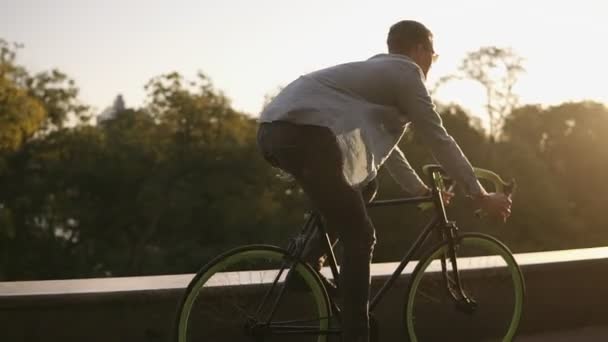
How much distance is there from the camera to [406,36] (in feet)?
12.5

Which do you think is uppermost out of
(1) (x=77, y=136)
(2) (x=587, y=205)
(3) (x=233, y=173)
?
(1) (x=77, y=136)

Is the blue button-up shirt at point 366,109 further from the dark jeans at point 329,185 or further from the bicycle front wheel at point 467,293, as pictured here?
the bicycle front wheel at point 467,293

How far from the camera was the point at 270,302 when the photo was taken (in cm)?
372

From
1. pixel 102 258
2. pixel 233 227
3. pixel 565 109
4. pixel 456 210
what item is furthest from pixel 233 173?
pixel 565 109

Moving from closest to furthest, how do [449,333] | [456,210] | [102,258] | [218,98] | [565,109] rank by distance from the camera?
[449,333]
[456,210]
[102,258]
[218,98]
[565,109]

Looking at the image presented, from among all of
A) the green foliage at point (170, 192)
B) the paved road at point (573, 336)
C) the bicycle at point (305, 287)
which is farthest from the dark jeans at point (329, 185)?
the green foliage at point (170, 192)

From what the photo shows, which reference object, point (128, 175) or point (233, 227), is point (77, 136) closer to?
point (128, 175)

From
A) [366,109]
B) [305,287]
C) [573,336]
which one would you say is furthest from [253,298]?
[573,336]

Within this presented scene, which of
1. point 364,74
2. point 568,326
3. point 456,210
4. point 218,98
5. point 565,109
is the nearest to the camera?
point 364,74

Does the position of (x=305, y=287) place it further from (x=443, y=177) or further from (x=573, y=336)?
(x=573, y=336)

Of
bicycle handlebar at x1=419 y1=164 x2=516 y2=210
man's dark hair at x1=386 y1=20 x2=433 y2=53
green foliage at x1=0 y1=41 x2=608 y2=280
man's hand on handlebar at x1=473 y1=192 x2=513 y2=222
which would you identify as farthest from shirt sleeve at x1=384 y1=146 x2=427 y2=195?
green foliage at x1=0 y1=41 x2=608 y2=280

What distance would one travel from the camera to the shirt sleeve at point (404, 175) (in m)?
4.24

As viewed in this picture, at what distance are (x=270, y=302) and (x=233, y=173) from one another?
37.1 metres

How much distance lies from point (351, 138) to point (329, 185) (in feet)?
0.75
